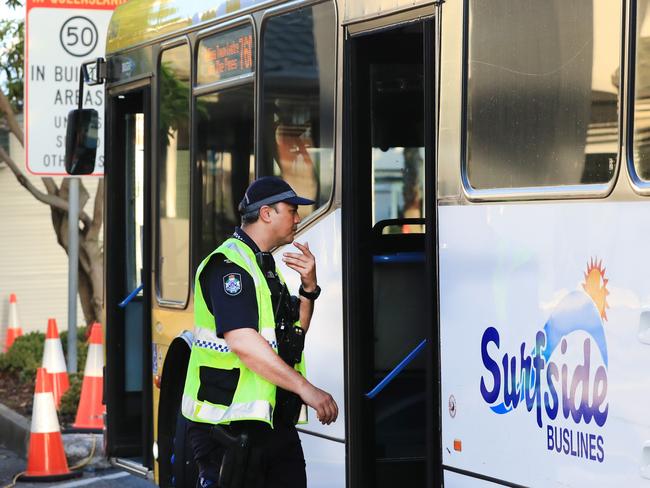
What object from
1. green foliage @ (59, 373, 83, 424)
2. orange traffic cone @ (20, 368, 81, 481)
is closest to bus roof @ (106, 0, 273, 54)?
orange traffic cone @ (20, 368, 81, 481)

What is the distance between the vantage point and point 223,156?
23.9 ft

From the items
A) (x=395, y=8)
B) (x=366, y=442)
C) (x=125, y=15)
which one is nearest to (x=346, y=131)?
(x=395, y=8)

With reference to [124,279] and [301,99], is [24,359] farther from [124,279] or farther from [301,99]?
[301,99]

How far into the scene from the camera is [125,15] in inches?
338

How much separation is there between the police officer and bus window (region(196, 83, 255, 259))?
1702 mm

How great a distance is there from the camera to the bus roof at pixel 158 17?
7242 millimetres

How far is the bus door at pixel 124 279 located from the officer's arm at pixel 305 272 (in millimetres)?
3445

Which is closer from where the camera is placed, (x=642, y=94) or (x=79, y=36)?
(x=642, y=94)

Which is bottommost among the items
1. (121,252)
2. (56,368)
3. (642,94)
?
(56,368)

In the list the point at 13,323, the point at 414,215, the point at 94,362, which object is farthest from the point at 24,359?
the point at 414,215

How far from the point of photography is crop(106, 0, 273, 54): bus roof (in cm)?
724

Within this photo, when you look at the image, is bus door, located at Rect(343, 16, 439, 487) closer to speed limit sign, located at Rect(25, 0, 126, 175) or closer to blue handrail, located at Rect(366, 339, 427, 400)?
blue handrail, located at Rect(366, 339, 427, 400)

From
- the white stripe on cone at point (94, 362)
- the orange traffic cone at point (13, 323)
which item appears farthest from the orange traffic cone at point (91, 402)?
the orange traffic cone at point (13, 323)

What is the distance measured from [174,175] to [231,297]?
9.71ft
